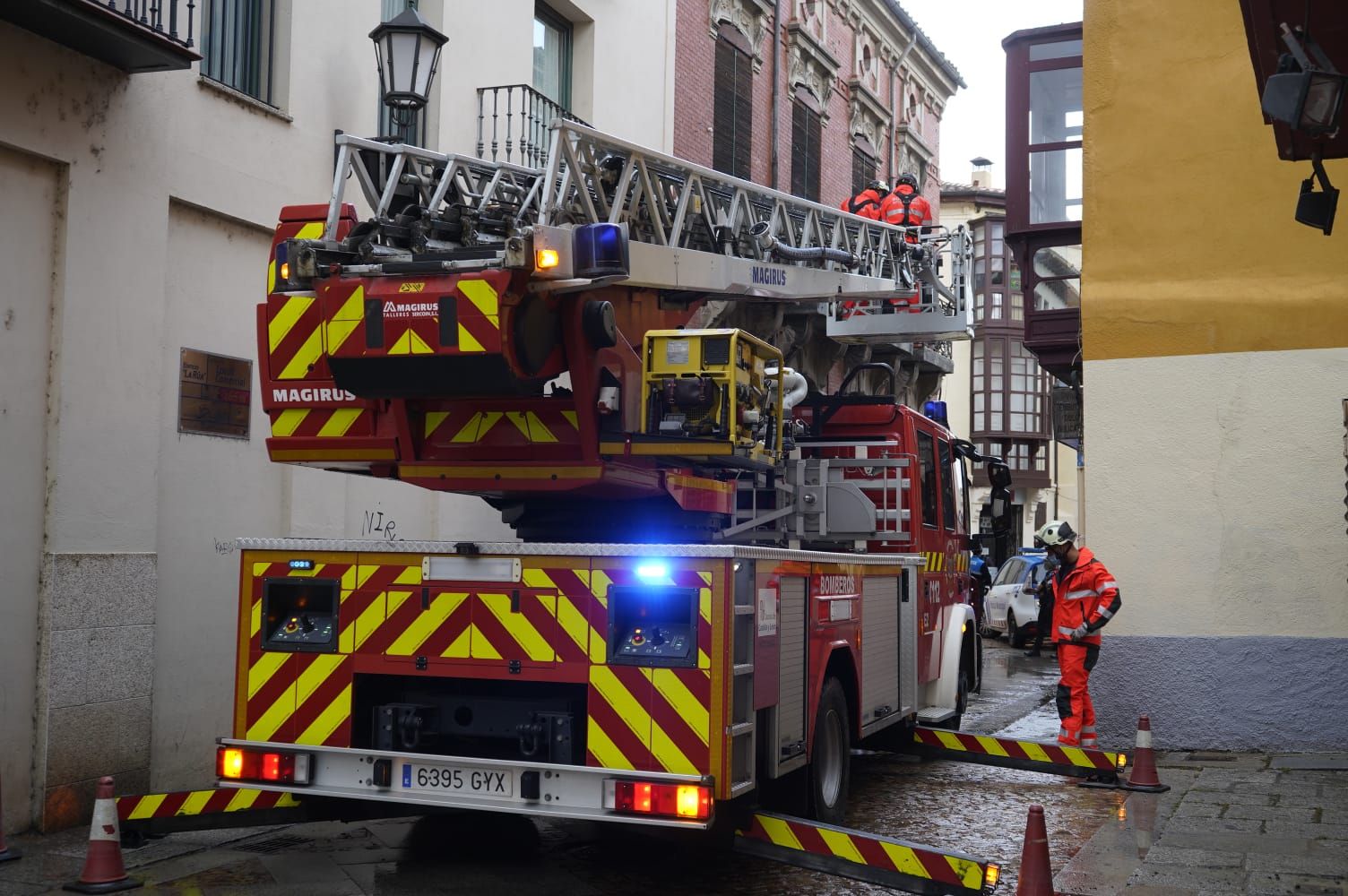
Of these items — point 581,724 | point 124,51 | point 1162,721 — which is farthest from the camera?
point 1162,721

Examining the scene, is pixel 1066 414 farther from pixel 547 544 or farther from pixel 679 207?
pixel 547 544

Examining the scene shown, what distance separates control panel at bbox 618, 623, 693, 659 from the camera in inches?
243

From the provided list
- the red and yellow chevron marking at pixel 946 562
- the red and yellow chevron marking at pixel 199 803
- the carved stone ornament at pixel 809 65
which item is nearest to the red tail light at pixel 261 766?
the red and yellow chevron marking at pixel 199 803

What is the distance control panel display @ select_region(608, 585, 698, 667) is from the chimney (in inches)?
1860

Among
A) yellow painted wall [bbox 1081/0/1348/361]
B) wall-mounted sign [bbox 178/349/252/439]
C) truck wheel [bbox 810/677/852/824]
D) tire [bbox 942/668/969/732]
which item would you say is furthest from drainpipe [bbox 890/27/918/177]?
truck wheel [bbox 810/677/852/824]

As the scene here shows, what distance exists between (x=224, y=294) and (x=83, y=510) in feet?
6.55

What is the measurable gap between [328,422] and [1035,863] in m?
4.20

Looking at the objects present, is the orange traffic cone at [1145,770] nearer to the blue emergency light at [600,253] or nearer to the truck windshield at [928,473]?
the truck windshield at [928,473]

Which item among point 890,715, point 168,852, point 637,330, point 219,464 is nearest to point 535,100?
point 219,464

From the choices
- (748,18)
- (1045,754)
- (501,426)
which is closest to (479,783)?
(501,426)

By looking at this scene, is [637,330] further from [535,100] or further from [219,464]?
[535,100]

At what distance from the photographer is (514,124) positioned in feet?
42.8

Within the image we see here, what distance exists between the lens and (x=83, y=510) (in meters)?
8.38

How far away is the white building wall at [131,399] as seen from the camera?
8078 mm
